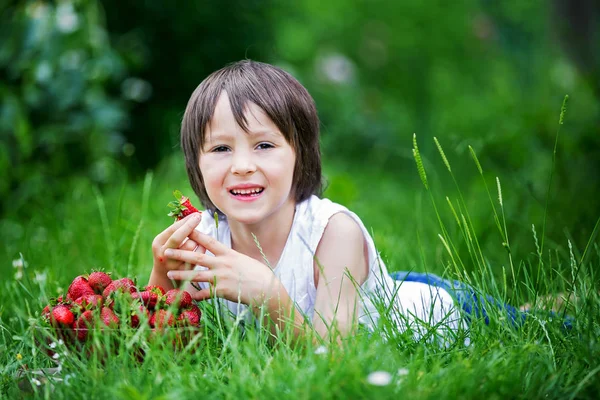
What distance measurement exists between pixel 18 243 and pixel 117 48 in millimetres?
1972

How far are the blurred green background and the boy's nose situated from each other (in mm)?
740

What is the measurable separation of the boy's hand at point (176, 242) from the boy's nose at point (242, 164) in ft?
0.56

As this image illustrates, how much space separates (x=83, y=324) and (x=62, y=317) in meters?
0.05

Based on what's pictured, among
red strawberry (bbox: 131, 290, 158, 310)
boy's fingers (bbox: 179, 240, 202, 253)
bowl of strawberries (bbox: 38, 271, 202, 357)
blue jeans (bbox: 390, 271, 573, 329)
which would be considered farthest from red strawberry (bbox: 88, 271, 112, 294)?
blue jeans (bbox: 390, 271, 573, 329)

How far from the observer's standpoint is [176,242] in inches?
74.7

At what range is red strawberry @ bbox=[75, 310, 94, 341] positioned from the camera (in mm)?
1703

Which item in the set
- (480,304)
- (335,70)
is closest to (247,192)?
(480,304)

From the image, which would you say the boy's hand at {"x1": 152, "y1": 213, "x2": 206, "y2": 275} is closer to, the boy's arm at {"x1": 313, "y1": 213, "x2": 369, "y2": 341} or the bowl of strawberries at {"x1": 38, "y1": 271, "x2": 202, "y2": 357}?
the bowl of strawberries at {"x1": 38, "y1": 271, "x2": 202, "y2": 357}

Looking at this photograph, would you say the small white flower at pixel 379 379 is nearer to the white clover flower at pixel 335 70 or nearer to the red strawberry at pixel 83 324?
the red strawberry at pixel 83 324

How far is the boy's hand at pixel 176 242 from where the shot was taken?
73.6 inches

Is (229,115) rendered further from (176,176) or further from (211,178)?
(176,176)

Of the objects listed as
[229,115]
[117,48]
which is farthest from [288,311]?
[117,48]

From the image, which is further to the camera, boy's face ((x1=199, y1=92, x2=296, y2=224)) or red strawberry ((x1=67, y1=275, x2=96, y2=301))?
boy's face ((x1=199, y1=92, x2=296, y2=224))

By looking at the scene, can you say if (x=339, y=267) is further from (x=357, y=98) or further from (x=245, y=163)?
(x=357, y=98)
